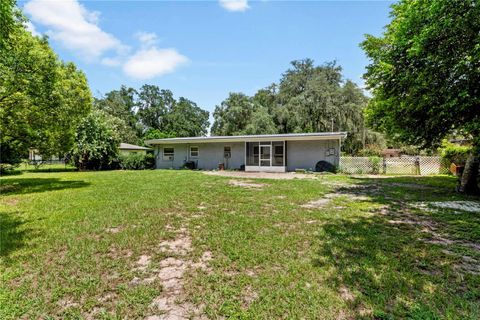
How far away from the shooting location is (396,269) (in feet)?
10.1

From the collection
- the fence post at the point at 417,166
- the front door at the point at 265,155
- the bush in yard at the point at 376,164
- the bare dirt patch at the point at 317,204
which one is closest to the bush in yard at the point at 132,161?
the front door at the point at 265,155

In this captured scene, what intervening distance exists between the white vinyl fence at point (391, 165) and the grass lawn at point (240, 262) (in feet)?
33.4

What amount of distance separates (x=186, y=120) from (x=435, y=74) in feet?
155

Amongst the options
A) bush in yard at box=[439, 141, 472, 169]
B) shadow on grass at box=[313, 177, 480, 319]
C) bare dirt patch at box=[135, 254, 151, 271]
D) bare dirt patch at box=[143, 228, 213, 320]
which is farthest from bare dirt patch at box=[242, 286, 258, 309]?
bush in yard at box=[439, 141, 472, 169]

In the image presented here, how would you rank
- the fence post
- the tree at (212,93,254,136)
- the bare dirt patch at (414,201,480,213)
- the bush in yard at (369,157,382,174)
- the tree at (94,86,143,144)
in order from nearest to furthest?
the bare dirt patch at (414,201,480,213) → the fence post → the bush in yard at (369,157,382,174) → the tree at (212,93,254,136) → the tree at (94,86,143,144)

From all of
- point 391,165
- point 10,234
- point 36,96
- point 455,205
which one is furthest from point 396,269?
point 391,165

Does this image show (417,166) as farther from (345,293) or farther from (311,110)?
(345,293)

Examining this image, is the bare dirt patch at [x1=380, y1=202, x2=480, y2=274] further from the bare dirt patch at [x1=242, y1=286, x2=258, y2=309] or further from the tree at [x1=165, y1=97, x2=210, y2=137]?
the tree at [x1=165, y1=97, x2=210, y2=137]

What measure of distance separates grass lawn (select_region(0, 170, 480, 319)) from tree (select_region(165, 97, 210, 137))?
43141 mm

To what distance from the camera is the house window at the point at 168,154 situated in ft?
69.0

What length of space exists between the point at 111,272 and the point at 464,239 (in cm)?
544

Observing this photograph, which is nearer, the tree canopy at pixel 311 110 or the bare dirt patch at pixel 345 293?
the bare dirt patch at pixel 345 293

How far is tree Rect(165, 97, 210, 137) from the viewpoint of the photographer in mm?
48250

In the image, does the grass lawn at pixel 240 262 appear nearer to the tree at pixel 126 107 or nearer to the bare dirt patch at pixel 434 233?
the bare dirt patch at pixel 434 233
